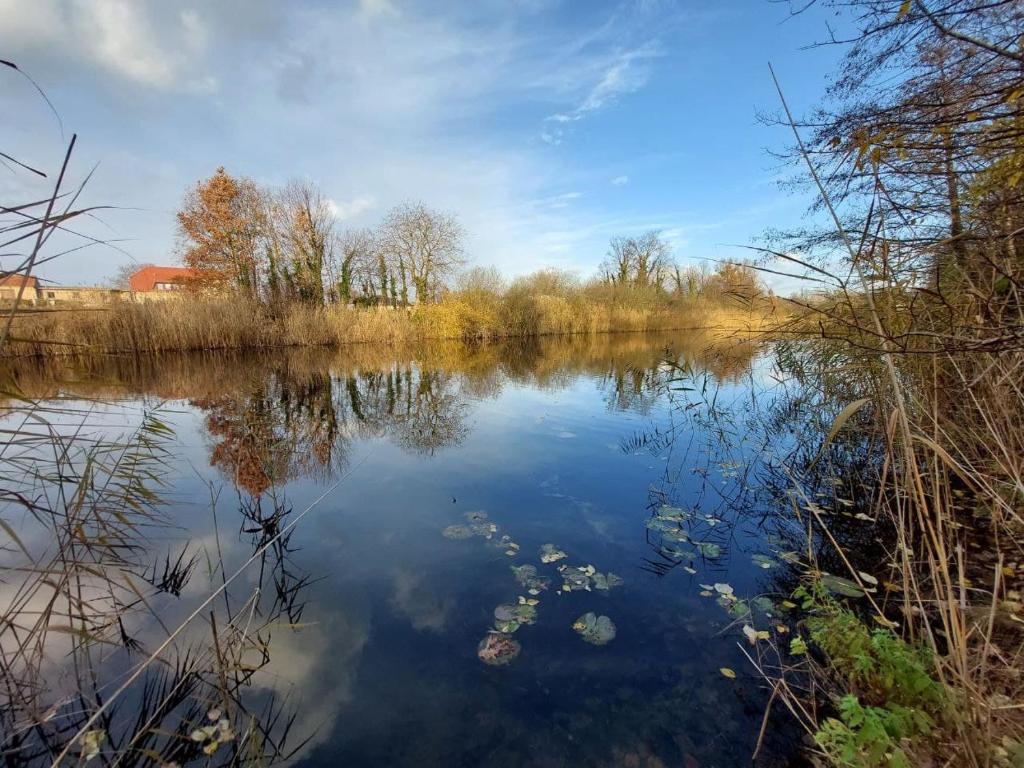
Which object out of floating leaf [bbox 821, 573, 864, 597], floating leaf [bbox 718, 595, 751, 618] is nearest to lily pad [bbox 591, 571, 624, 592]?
floating leaf [bbox 718, 595, 751, 618]

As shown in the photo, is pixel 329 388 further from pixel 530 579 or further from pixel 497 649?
pixel 497 649

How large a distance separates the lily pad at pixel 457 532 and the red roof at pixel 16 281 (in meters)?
3.19

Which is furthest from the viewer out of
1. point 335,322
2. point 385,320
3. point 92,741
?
point 385,320

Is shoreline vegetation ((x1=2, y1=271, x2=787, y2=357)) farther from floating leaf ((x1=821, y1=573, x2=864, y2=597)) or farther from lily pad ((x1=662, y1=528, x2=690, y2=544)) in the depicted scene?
floating leaf ((x1=821, y1=573, x2=864, y2=597))

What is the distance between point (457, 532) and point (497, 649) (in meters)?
1.48

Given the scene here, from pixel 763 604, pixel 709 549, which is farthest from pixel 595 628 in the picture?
pixel 709 549

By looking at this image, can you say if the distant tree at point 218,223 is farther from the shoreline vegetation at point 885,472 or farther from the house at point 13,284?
the house at point 13,284

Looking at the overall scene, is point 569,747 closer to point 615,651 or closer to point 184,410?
point 615,651

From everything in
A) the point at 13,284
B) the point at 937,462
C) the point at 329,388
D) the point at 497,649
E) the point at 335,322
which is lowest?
the point at 497,649

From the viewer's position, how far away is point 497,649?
8.95 ft

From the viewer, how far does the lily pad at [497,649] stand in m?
2.64

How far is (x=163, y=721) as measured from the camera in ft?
7.18

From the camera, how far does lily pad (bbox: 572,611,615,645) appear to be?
2799 millimetres

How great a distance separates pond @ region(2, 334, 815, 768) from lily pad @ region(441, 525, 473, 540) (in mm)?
26
